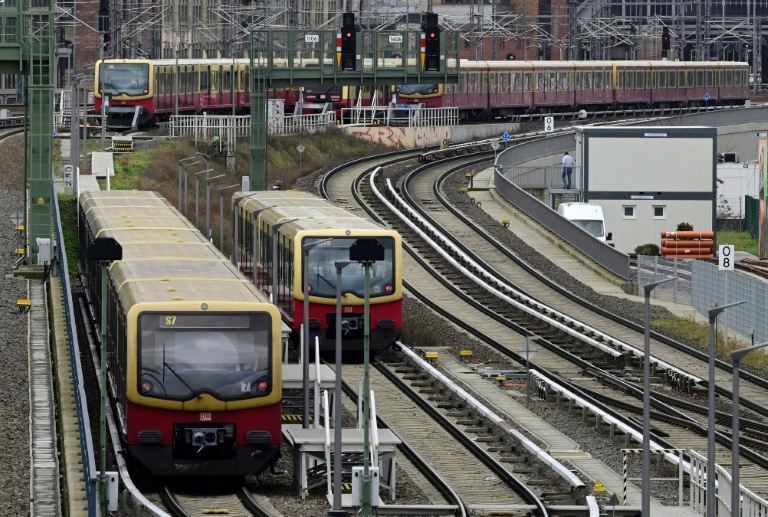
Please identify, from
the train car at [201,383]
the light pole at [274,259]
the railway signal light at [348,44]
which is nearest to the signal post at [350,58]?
the railway signal light at [348,44]

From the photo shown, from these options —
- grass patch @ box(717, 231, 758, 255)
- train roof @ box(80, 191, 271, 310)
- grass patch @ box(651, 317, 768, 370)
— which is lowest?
grass patch @ box(651, 317, 768, 370)

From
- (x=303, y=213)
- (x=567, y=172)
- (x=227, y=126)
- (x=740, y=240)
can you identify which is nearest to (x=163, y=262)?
(x=303, y=213)

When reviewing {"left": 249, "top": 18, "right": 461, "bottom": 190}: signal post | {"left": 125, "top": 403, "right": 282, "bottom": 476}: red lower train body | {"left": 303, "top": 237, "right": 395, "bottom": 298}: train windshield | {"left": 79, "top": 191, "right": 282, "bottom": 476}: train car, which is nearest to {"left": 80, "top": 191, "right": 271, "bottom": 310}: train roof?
{"left": 79, "top": 191, "right": 282, "bottom": 476}: train car

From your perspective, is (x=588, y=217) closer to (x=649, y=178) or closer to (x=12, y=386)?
(x=649, y=178)

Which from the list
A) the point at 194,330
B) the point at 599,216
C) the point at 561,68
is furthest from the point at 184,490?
the point at 561,68

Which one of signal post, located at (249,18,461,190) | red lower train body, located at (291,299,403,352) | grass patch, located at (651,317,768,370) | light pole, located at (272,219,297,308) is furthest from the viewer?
signal post, located at (249,18,461,190)

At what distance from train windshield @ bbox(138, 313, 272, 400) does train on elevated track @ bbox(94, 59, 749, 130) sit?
3078 cm

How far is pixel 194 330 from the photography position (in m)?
19.9

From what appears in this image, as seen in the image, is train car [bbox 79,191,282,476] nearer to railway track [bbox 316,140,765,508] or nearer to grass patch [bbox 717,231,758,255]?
railway track [bbox 316,140,765,508]

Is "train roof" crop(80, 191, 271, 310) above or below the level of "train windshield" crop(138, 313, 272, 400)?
above

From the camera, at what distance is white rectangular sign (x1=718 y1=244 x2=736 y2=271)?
36094 mm

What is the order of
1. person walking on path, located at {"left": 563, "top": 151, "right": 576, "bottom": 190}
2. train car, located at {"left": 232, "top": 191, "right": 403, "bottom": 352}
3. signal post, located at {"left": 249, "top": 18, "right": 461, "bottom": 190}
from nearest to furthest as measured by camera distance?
train car, located at {"left": 232, "top": 191, "right": 403, "bottom": 352} → signal post, located at {"left": 249, "top": 18, "right": 461, "bottom": 190} → person walking on path, located at {"left": 563, "top": 151, "right": 576, "bottom": 190}

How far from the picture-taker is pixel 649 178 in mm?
58438

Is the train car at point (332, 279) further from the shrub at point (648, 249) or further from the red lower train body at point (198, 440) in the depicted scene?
the shrub at point (648, 249)
